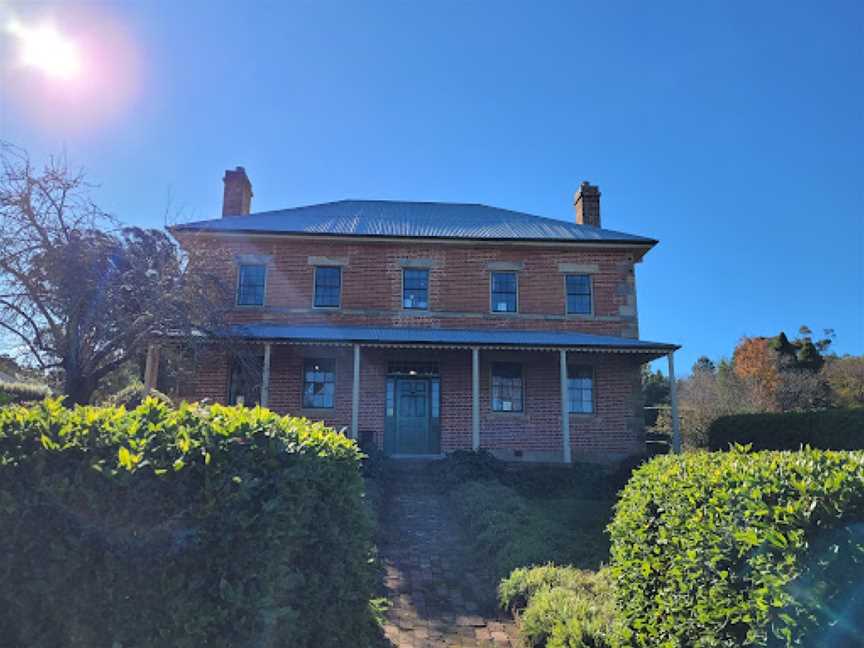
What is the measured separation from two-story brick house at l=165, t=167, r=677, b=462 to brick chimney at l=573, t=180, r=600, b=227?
5.85ft

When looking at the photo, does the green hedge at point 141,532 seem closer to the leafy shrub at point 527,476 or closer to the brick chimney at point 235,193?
the leafy shrub at point 527,476

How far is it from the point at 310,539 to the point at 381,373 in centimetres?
1262

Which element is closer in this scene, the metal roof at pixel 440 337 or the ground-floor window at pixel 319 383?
the metal roof at pixel 440 337

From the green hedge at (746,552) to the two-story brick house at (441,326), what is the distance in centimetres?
Result: 1112

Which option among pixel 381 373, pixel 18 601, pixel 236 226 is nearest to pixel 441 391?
pixel 381 373

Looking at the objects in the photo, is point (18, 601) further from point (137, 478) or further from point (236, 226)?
point (236, 226)

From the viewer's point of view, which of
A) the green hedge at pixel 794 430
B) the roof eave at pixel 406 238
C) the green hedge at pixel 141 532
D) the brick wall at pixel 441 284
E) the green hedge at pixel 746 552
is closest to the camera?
the green hedge at pixel 746 552

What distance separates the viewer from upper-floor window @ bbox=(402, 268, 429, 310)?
17047 mm

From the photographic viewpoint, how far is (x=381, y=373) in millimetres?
16141

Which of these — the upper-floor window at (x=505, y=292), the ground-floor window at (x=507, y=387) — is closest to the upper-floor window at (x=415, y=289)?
the upper-floor window at (x=505, y=292)

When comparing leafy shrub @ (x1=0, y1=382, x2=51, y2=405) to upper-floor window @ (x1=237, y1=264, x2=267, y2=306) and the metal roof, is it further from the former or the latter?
upper-floor window @ (x1=237, y1=264, x2=267, y2=306)

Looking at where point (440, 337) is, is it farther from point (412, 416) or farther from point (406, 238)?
point (406, 238)

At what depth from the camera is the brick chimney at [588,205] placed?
1984 cm

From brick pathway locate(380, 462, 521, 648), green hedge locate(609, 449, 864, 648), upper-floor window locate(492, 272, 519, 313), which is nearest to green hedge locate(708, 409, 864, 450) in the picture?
brick pathway locate(380, 462, 521, 648)
